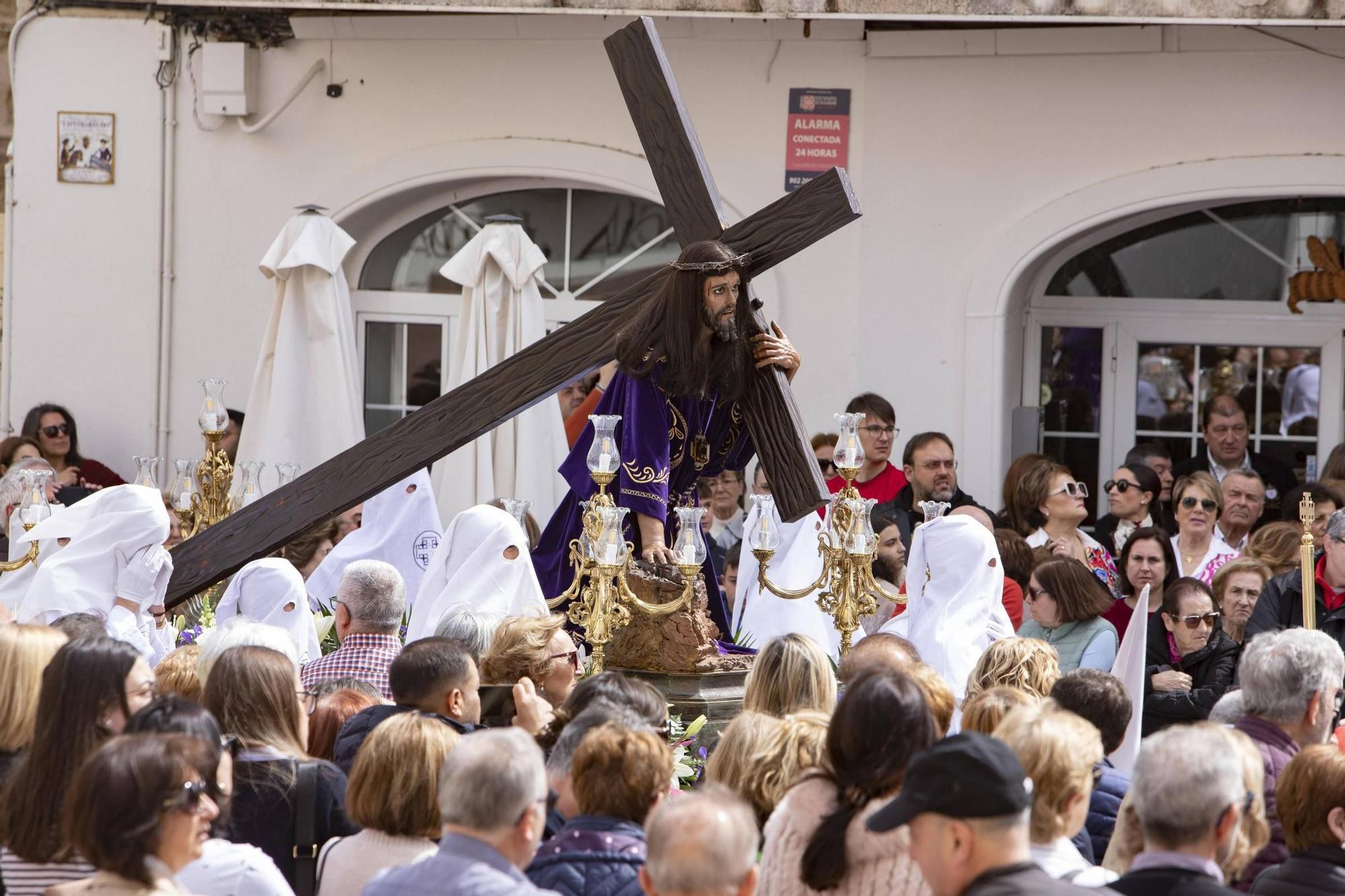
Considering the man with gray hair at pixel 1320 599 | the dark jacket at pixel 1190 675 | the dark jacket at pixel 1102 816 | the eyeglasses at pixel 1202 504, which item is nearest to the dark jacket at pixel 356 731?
the dark jacket at pixel 1102 816

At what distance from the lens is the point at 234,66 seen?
10242mm

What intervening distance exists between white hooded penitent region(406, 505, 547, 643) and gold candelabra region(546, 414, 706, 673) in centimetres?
48

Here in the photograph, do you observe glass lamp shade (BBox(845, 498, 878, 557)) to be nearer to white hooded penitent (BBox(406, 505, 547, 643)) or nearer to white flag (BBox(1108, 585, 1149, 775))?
white flag (BBox(1108, 585, 1149, 775))

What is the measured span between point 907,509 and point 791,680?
4.00 metres

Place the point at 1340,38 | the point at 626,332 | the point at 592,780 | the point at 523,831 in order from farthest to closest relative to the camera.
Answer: the point at 1340,38, the point at 626,332, the point at 592,780, the point at 523,831

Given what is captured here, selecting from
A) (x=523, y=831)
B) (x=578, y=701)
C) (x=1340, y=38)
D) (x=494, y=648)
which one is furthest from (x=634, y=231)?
(x=523, y=831)

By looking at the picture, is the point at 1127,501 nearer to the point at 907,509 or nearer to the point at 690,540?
the point at 907,509

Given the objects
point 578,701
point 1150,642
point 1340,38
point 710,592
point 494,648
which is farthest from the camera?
point 1340,38

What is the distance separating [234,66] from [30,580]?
4.87 m

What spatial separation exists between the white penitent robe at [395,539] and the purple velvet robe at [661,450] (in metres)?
1.74

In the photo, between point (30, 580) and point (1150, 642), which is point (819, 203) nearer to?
point (1150, 642)

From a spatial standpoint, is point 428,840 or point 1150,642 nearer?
point 428,840

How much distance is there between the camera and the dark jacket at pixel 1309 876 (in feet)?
11.2

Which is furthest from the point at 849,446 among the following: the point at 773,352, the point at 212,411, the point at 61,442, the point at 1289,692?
the point at 61,442
